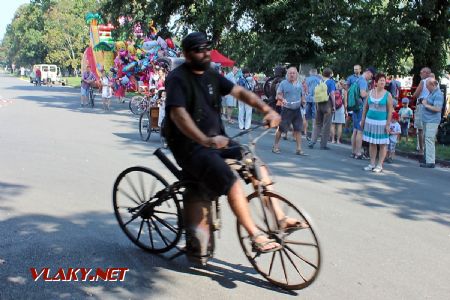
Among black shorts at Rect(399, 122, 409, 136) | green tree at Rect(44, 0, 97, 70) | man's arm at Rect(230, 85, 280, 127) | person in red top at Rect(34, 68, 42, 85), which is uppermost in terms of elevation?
green tree at Rect(44, 0, 97, 70)

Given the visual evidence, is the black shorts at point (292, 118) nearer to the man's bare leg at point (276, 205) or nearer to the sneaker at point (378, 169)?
the sneaker at point (378, 169)

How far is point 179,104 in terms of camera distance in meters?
3.71

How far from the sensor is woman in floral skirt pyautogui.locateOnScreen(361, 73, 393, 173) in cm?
884

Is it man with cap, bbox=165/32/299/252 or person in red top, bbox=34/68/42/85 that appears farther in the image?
person in red top, bbox=34/68/42/85

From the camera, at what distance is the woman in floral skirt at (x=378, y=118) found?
8.84 meters

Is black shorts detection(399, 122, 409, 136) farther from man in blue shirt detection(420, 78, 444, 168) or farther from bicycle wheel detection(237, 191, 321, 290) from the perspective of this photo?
bicycle wheel detection(237, 191, 321, 290)

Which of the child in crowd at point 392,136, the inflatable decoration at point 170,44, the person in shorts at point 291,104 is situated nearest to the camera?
the child in crowd at point 392,136

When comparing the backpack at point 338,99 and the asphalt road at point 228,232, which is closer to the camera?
the asphalt road at point 228,232

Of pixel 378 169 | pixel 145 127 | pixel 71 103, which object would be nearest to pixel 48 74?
pixel 71 103

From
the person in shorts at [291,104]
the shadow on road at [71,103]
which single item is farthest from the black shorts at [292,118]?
the shadow on road at [71,103]

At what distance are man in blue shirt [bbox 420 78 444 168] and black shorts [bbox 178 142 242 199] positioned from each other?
6.95 meters

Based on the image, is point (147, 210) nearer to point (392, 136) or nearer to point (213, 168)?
point (213, 168)

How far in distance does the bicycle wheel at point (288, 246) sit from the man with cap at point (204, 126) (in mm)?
79

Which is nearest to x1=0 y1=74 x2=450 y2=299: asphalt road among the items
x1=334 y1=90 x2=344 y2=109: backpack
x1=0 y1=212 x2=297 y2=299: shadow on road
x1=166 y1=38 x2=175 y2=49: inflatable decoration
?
x1=0 y1=212 x2=297 y2=299: shadow on road
